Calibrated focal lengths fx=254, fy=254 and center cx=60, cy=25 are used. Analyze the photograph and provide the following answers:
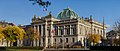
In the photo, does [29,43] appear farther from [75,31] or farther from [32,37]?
[75,31]

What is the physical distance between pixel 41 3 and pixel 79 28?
84.0 metres

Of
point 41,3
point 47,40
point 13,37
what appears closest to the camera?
point 41,3

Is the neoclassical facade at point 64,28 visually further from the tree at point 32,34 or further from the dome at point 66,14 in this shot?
the tree at point 32,34

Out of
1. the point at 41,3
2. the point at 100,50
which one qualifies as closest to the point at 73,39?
the point at 100,50

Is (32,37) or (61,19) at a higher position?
(61,19)

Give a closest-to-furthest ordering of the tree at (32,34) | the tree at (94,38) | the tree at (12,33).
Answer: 1. the tree at (12,33)
2. the tree at (94,38)
3. the tree at (32,34)

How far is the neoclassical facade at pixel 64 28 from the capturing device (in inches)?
4178

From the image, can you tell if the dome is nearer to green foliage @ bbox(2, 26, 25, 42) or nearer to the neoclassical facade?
the neoclassical facade

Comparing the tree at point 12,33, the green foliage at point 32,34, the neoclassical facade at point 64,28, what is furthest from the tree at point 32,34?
the tree at point 12,33

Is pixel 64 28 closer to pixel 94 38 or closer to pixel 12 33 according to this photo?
pixel 94 38

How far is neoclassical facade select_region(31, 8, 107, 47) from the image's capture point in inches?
4178

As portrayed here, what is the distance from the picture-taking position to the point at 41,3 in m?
21.6

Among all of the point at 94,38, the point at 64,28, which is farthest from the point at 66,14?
the point at 94,38

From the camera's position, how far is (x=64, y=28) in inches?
4321
